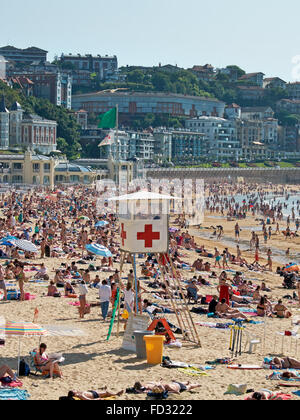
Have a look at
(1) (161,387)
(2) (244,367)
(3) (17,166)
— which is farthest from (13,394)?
(3) (17,166)

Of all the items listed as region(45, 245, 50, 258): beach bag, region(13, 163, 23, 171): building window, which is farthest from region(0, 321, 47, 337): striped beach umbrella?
region(13, 163, 23, 171): building window

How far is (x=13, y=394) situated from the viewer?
953 cm

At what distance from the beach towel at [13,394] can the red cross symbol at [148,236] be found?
3511mm

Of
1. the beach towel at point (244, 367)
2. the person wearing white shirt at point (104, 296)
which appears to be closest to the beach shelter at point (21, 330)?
the beach towel at point (244, 367)

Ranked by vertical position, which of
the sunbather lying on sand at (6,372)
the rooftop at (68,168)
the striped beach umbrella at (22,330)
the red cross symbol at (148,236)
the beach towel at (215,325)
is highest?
the red cross symbol at (148,236)

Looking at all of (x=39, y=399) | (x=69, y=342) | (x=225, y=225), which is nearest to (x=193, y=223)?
(x=225, y=225)

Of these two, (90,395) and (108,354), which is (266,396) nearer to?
(90,395)

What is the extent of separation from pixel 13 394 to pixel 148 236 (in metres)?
3.81

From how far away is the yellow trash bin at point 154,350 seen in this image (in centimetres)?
1161

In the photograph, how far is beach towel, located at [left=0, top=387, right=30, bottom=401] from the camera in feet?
30.7

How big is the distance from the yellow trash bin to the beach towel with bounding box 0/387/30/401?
8.02ft

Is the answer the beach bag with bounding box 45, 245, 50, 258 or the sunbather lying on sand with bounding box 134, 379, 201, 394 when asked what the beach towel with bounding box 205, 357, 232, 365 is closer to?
the sunbather lying on sand with bounding box 134, 379, 201, 394

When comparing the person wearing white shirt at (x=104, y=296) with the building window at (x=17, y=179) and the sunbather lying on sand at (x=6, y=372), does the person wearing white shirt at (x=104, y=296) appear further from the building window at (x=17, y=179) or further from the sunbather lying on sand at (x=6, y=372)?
the building window at (x=17, y=179)
